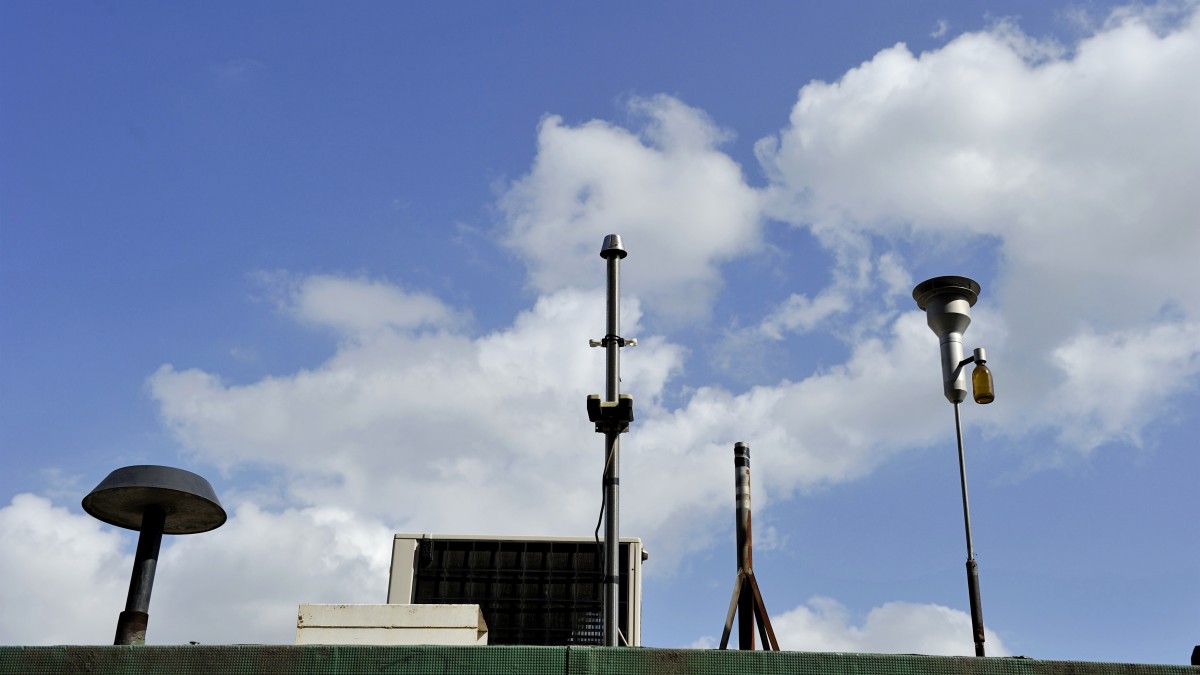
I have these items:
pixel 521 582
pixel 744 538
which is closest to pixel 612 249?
pixel 744 538

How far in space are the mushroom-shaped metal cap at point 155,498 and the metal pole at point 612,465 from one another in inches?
152

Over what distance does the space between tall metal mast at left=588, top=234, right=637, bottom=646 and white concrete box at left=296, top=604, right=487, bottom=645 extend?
2.79 m

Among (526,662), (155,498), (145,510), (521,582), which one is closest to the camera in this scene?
(526,662)

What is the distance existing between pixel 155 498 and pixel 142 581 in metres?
0.84

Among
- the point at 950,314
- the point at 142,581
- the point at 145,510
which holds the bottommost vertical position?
the point at 142,581

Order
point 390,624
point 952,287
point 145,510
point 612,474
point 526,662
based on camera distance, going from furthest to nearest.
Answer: point 390,624 < point 952,287 < point 612,474 < point 145,510 < point 526,662

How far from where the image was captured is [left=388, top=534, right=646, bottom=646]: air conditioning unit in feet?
77.5

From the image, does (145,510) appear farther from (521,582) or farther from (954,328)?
(521,582)

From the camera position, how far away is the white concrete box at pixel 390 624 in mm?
13617

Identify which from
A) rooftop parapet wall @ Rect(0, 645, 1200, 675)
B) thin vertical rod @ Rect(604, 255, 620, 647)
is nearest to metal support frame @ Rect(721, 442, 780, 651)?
thin vertical rod @ Rect(604, 255, 620, 647)

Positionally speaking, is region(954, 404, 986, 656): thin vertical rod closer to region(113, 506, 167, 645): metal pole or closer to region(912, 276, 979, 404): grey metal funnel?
region(912, 276, 979, 404): grey metal funnel

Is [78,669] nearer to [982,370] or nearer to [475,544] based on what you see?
[982,370]

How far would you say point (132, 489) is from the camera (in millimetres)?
10328

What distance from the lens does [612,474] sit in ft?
38.0
